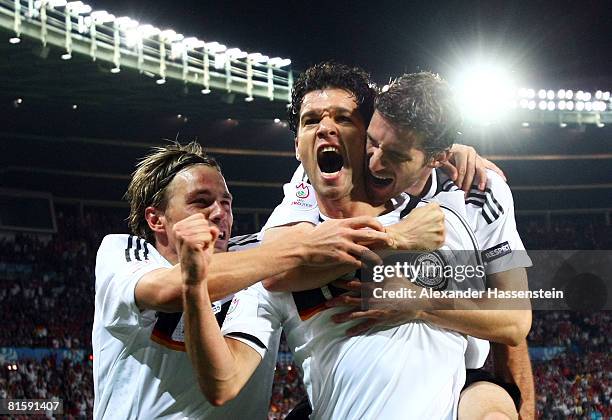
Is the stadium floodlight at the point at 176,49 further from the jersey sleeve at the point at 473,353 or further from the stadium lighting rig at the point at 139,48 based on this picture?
the jersey sleeve at the point at 473,353

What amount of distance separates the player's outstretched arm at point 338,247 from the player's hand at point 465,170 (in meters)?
0.67

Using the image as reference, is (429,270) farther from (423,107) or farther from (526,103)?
(526,103)

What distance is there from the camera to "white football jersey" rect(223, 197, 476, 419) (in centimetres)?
312

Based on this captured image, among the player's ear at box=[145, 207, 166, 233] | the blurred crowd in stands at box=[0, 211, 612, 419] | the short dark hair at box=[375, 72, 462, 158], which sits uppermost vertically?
the short dark hair at box=[375, 72, 462, 158]

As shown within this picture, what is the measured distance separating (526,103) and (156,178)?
2551 centimetres

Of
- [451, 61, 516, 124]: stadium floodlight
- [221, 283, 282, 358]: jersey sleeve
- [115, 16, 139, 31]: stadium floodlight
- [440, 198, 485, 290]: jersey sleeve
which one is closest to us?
[440, 198, 485, 290]: jersey sleeve

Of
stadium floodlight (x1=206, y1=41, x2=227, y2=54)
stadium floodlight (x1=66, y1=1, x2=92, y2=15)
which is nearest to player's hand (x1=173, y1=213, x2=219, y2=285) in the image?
stadium floodlight (x1=66, y1=1, x2=92, y2=15)

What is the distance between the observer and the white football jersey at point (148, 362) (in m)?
3.59

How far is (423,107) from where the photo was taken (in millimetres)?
3213

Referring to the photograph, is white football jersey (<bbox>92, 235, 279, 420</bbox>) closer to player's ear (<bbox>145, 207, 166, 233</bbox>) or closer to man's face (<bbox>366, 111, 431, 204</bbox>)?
player's ear (<bbox>145, 207, 166, 233</bbox>)

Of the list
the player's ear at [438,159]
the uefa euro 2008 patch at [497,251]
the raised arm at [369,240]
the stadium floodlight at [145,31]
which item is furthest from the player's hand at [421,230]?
the stadium floodlight at [145,31]

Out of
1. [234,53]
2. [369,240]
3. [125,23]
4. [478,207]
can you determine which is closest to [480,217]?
[478,207]

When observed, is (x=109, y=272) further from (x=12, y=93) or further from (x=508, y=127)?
(x=508, y=127)

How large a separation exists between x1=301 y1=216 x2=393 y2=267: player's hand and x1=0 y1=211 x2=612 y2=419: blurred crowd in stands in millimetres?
15419
